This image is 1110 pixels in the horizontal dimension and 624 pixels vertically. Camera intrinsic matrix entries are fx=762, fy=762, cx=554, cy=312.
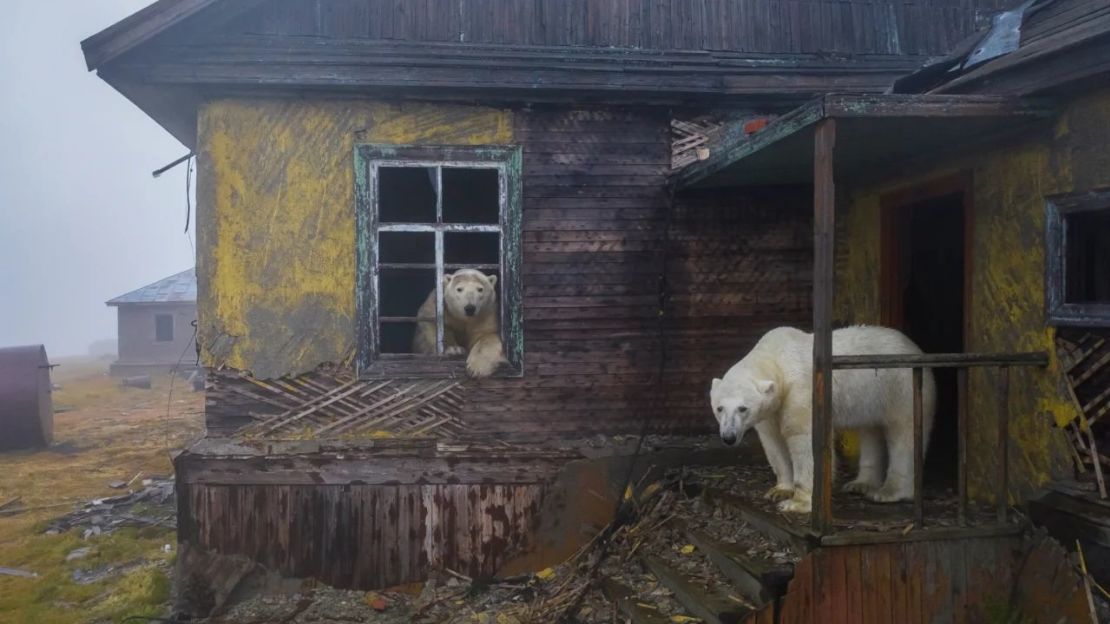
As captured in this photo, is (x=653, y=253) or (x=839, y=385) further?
(x=653, y=253)

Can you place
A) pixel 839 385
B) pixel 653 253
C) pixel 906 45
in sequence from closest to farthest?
pixel 839 385
pixel 653 253
pixel 906 45

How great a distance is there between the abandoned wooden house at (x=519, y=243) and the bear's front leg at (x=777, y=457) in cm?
20

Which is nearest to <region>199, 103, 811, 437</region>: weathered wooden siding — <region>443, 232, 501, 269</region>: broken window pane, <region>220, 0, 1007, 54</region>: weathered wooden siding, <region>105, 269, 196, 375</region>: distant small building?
<region>220, 0, 1007, 54</region>: weathered wooden siding

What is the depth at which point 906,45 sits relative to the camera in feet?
23.0

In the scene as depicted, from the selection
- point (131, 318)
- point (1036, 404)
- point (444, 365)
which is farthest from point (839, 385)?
point (131, 318)

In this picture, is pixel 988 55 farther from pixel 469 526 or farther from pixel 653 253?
pixel 469 526

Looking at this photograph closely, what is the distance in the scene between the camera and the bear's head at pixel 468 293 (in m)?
5.94

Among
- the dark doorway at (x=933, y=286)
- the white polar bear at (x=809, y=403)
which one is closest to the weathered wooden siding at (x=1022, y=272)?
the white polar bear at (x=809, y=403)

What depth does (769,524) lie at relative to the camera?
4.63m

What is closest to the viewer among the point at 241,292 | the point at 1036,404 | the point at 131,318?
the point at 1036,404

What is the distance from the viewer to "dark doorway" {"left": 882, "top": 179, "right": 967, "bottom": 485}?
6016 millimetres

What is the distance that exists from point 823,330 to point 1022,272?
153 centimetres

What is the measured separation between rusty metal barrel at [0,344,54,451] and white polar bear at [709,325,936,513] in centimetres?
1431

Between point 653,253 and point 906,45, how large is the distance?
316cm
